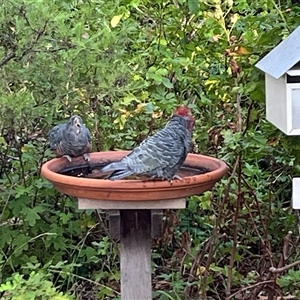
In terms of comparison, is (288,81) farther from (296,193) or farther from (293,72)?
(296,193)

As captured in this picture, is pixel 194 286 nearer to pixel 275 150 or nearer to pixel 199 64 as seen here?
pixel 275 150

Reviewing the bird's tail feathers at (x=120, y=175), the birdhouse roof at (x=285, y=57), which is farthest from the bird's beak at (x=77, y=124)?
the birdhouse roof at (x=285, y=57)

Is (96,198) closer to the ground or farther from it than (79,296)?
farther from it

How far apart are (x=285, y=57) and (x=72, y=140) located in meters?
1.21

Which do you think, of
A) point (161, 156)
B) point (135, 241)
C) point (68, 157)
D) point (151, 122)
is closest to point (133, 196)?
point (161, 156)

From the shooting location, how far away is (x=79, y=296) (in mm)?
3512

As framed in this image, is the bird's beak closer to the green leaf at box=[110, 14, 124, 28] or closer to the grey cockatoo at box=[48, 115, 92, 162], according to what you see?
the grey cockatoo at box=[48, 115, 92, 162]

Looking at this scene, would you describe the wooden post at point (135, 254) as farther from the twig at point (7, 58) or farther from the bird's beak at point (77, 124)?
the twig at point (7, 58)

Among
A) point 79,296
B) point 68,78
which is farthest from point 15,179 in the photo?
point 68,78

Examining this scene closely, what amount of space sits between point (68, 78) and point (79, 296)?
4.08 ft

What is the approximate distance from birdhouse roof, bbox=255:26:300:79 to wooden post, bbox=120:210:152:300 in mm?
834

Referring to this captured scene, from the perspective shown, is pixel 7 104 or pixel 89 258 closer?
pixel 7 104

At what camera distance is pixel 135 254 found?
262 centimetres

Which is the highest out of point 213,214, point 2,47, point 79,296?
point 2,47
